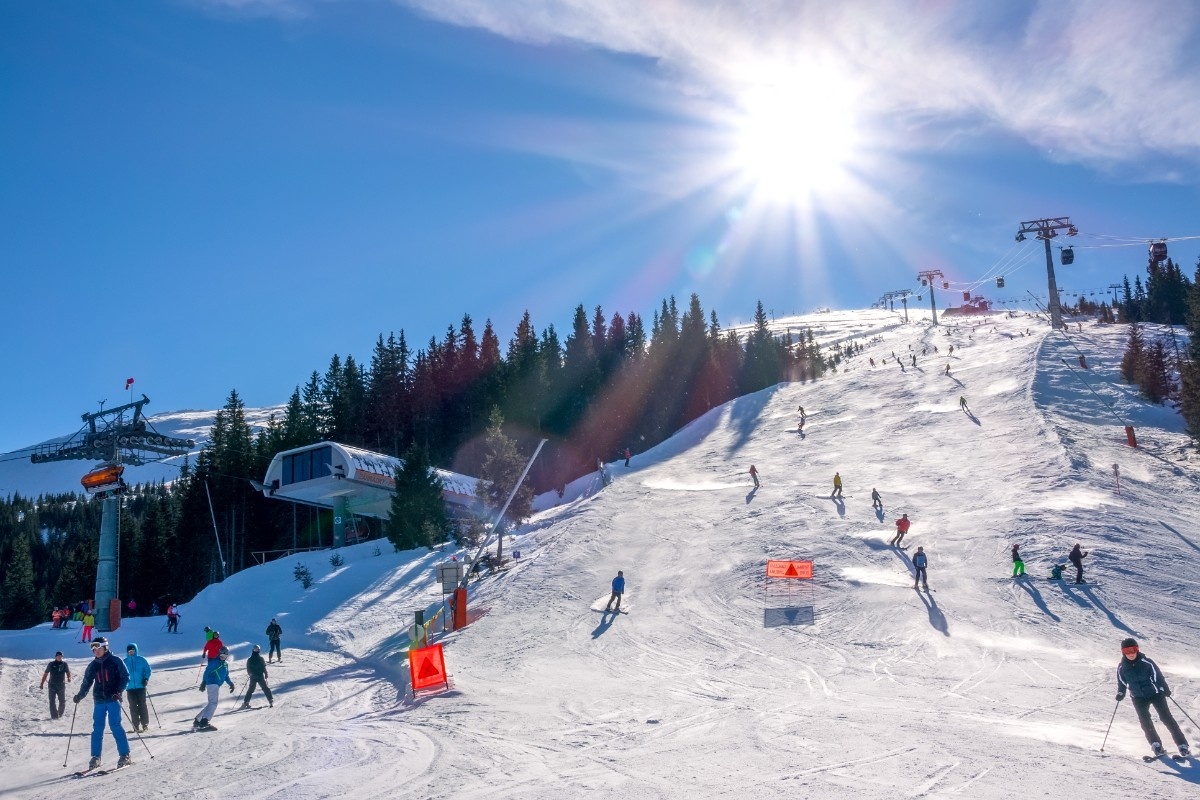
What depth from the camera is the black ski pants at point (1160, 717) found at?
368 inches

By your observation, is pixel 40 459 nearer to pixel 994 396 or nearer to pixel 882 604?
pixel 882 604

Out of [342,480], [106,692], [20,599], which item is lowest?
[20,599]

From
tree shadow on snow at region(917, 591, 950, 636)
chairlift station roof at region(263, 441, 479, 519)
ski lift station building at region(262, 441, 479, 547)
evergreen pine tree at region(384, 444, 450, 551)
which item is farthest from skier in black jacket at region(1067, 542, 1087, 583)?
chairlift station roof at region(263, 441, 479, 519)

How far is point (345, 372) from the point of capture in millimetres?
76875

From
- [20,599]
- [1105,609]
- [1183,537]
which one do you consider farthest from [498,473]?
[20,599]

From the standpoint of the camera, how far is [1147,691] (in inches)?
385

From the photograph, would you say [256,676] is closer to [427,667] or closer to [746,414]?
[427,667]

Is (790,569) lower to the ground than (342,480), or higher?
lower

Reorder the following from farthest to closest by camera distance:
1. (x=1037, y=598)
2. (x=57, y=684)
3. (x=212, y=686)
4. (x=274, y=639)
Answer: (x=274, y=639), (x=1037, y=598), (x=57, y=684), (x=212, y=686)

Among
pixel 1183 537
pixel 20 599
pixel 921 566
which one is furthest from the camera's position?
pixel 20 599

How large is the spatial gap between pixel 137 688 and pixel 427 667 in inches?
197

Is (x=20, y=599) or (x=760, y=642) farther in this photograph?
(x=20, y=599)

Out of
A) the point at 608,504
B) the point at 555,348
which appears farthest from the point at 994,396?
the point at 555,348

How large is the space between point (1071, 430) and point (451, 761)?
3952 cm
